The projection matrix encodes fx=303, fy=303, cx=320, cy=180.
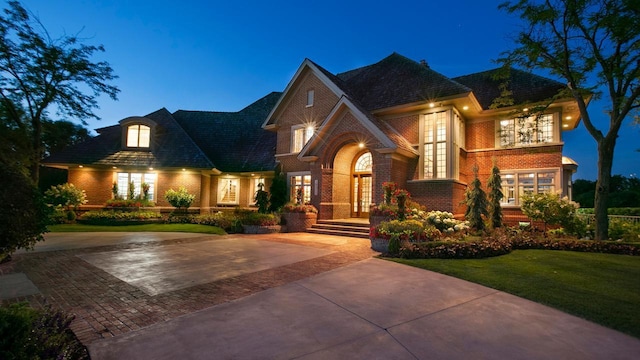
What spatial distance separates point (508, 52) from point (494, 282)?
11753 millimetres

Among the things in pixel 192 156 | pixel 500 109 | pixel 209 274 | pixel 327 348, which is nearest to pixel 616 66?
pixel 500 109

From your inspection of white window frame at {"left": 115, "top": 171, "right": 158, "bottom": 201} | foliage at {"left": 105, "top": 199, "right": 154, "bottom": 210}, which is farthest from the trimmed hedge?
white window frame at {"left": 115, "top": 171, "right": 158, "bottom": 201}

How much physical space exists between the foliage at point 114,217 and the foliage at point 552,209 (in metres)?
20.8

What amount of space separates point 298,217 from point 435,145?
812 centimetres

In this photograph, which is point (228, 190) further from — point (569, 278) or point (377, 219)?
point (569, 278)

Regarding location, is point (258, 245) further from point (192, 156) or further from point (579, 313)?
point (192, 156)

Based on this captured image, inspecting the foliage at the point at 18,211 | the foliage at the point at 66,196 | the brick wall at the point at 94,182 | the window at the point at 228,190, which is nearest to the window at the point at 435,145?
the window at the point at 228,190

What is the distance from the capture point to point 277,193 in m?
18.4

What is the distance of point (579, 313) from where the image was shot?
481 centimetres

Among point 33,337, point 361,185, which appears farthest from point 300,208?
point 33,337

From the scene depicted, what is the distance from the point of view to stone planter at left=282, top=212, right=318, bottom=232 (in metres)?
16.1

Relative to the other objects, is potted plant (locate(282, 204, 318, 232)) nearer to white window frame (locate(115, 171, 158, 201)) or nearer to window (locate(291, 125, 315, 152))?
window (locate(291, 125, 315, 152))

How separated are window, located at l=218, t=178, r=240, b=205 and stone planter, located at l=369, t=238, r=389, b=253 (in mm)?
15266

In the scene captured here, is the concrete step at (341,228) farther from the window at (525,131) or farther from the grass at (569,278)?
the window at (525,131)
